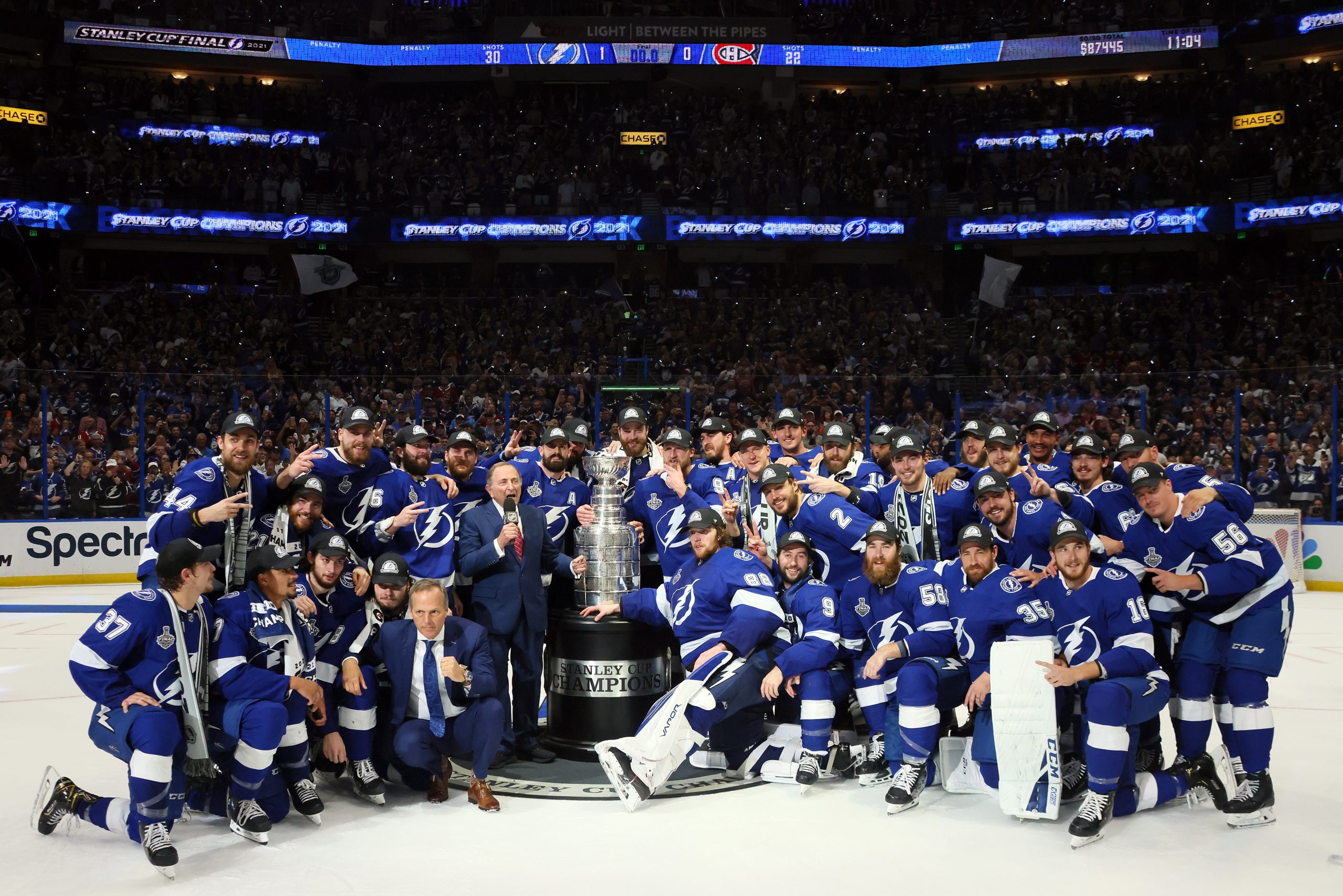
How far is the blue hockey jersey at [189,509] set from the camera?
5949mm

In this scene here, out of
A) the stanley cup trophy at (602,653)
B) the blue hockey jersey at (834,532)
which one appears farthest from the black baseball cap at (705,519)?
the blue hockey jersey at (834,532)

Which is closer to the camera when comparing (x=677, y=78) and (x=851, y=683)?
(x=851, y=683)

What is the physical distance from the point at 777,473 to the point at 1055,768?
2285mm

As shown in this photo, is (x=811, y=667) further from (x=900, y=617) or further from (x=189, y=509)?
(x=189, y=509)

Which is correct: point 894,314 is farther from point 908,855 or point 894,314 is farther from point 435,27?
point 908,855

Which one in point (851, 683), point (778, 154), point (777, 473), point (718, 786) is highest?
point (778, 154)

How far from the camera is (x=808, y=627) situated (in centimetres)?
680

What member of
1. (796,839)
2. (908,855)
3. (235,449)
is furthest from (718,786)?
(235,449)

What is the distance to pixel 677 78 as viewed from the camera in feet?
104

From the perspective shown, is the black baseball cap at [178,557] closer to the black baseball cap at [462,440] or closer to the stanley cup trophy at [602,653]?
the black baseball cap at [462,440]

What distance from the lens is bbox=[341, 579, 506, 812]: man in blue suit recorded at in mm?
6234

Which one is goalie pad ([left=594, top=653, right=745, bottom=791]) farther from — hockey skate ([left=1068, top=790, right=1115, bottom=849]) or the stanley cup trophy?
hockey skate ([left=1068, top=790, right=1115, bottom=849])

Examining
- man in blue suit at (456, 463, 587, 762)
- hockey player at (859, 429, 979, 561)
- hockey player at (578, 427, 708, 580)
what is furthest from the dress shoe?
hockey player at (859, 429, 979, 561)

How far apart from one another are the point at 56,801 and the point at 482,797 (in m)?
2.07
